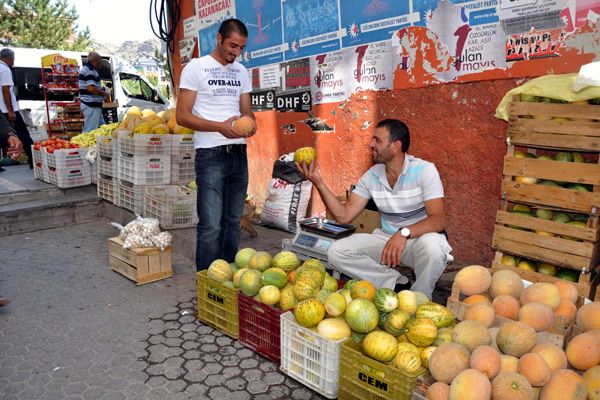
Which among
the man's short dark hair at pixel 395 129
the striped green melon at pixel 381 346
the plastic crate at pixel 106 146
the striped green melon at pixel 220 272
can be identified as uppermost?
the man's short dark hair at pixel 395 129

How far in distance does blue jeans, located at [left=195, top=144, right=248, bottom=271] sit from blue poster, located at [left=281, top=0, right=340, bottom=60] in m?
2.22

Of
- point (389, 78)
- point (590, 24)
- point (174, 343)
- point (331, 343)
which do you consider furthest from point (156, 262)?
point (590, 24)

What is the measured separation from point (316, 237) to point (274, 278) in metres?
1.13

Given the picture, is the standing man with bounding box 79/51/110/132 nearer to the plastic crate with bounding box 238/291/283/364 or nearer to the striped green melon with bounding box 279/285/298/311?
the plastic crate with bounding box 238/291/283/364

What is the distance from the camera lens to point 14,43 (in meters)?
27.8

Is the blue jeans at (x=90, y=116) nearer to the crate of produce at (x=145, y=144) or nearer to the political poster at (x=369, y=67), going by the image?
the crate of produce at (x=145, y=144)

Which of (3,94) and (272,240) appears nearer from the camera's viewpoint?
(272,240)

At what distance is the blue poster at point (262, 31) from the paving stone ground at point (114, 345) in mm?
3238

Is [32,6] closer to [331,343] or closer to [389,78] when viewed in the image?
[389,78]

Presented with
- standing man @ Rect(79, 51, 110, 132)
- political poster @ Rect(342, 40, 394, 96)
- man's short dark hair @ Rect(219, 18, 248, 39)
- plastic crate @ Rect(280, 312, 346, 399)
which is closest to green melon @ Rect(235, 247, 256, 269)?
plastic crate @ Rect(280, 312, 346, 399)

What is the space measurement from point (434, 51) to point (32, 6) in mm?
31513

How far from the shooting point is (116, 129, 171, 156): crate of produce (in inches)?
244

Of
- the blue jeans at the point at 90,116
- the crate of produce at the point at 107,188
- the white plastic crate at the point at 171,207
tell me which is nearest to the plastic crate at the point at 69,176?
the crate of produce at the point at 107,188

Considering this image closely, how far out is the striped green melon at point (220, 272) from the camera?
11.5ft
